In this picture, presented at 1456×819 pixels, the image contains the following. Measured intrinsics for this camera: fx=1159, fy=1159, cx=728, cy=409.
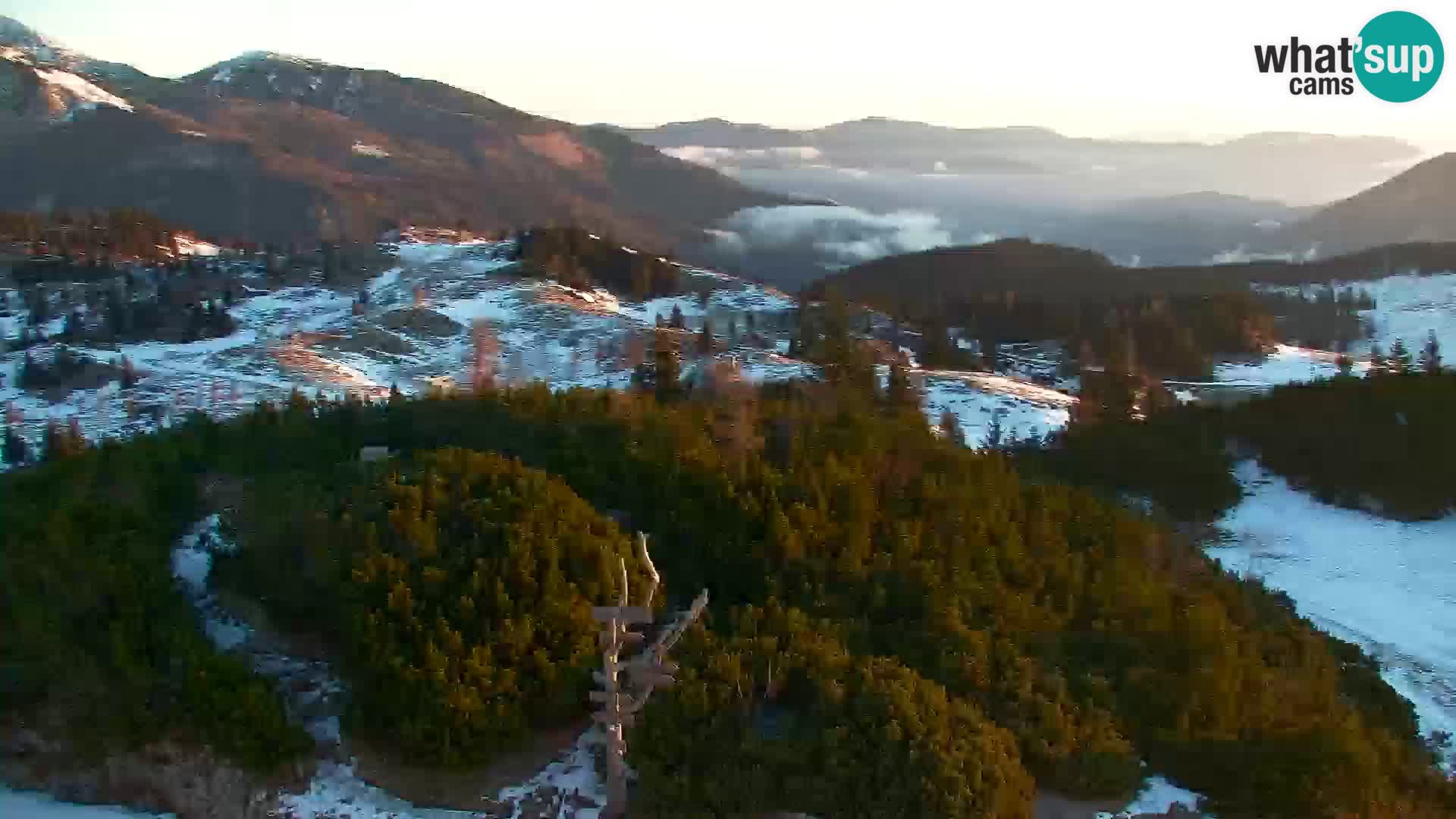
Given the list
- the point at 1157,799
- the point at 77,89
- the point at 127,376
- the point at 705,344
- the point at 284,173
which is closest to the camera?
the point at 1157,799

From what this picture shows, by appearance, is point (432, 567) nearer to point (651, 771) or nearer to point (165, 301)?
point (651, 771)

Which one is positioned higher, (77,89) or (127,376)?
(77,89)

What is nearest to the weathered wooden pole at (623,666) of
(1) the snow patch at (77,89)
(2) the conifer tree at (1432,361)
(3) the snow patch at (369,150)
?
(2) the conifer tree at (1432,361)

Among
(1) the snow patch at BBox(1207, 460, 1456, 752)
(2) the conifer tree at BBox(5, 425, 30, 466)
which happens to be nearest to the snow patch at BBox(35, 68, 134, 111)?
(2) the conifer tree at BBox(5, 425, 30, 466)

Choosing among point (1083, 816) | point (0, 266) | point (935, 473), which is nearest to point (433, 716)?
point (1083, 816)

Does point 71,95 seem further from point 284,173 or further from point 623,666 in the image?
point 623,666

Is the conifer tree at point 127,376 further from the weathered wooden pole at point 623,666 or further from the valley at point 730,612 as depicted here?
the weathered wooden pole at point 623,666

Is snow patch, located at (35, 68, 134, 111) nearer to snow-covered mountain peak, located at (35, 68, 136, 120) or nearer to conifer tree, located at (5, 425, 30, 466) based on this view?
snow-covered mountain peak, located at (35, 68, 136, 120)

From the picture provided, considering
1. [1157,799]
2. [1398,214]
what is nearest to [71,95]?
[1398,214]
